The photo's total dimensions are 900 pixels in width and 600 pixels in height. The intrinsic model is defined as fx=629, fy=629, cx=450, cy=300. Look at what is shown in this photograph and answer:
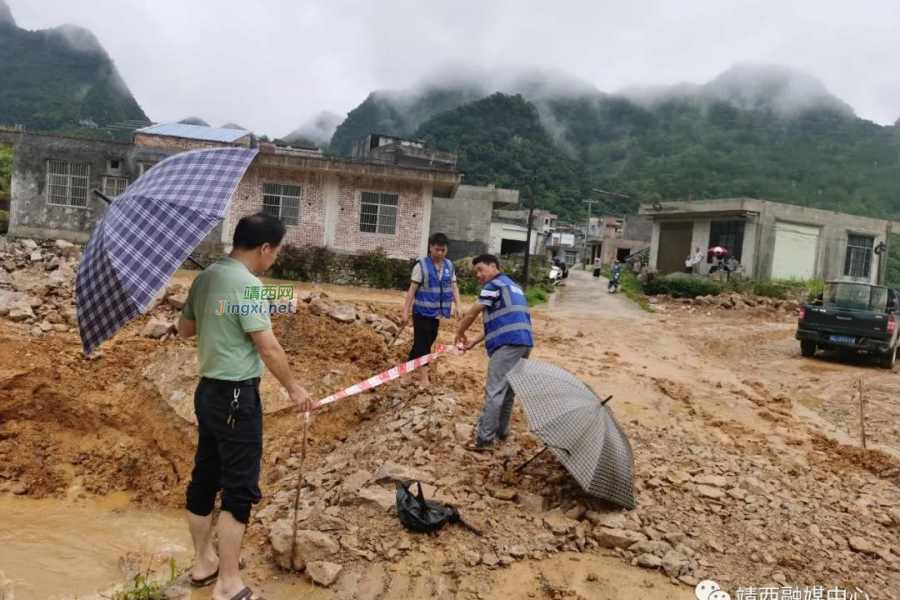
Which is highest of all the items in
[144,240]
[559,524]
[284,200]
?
[284,200]

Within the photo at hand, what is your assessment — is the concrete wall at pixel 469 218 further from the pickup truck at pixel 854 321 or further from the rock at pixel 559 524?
the rock at pixel 559 524

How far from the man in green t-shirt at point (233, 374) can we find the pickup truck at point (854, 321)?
12.0m

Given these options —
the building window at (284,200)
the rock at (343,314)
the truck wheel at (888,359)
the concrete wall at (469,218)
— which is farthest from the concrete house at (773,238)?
the rock at (343,314)

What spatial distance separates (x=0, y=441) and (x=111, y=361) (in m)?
1.22

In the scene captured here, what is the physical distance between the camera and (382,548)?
11.8 ft

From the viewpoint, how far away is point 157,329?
24.0 feet

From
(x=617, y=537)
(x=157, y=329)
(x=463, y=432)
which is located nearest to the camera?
(x=617, y=537)

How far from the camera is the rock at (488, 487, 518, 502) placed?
13.6 ft

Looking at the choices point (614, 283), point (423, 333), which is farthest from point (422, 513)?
point (614, 283)

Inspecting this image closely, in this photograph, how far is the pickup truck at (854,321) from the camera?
1148 centimetres

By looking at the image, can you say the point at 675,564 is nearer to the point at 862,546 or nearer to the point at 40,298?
the point at 862,546

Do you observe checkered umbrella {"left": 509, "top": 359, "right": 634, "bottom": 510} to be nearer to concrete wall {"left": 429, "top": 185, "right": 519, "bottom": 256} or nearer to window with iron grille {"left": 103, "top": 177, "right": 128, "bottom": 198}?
window with iron grille {"left": 103, "top": 177, "right": 128, "bottom": 198}

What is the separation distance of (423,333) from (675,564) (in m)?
3.16

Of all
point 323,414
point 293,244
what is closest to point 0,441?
point 323,414
